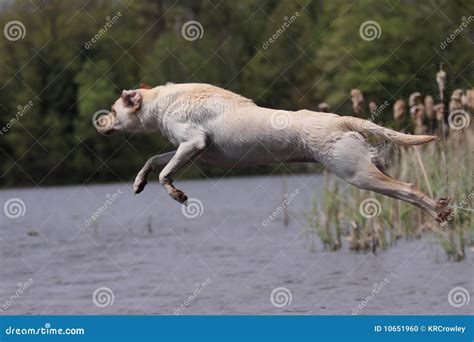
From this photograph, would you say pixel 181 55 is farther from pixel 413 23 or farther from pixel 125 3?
pixel 413 23

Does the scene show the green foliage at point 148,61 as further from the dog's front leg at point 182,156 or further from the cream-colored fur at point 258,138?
the dog's front leg at point 182,156

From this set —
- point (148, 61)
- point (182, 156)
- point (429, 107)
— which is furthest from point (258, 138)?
point (148, 61)

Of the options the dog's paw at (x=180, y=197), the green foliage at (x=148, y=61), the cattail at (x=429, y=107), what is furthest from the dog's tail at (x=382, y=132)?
the green foliage at (x=148, y=61)

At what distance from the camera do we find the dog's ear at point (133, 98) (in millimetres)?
10836

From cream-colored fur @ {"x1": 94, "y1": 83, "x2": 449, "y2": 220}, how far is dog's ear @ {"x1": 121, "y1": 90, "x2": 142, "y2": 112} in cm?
20

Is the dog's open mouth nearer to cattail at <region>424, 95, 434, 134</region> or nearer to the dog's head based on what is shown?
the dog's head

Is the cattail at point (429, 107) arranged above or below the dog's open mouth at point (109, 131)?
above

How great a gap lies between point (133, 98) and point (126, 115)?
0.19 metres

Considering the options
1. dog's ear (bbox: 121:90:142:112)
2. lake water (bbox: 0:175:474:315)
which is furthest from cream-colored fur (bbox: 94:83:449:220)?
lake water (bbox: 0:175:474:315)

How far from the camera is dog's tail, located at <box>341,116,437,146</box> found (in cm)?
959

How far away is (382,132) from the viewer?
977cm

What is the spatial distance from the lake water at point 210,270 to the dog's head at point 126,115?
541cm

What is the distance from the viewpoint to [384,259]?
19.2 metres

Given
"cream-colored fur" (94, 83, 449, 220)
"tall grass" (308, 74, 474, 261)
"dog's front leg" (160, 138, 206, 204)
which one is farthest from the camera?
"tall grass" (308, 74, 474, 261)
